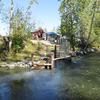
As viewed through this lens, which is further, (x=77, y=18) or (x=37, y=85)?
(x=77, y=18)

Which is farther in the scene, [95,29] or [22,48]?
[95,29]

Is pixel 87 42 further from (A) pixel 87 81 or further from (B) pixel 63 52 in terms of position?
(A) pixel 87 81

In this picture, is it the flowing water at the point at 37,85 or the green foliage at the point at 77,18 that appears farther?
the green foliage at the point at 77,18

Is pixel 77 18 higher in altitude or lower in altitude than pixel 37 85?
higher

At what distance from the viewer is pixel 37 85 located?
29.6m

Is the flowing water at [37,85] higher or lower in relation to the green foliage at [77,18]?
lower

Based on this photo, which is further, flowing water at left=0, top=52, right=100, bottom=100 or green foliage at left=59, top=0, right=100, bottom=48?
green foliage at left=59, top=0, right=100, bottom=48

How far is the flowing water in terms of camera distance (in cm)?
2484

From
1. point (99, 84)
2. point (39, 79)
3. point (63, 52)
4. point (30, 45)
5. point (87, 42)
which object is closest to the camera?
point (99, 84)

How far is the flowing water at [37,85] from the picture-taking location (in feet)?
81.5

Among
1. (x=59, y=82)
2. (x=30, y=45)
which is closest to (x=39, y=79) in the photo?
(x=59, y=82)

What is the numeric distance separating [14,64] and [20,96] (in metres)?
18.1

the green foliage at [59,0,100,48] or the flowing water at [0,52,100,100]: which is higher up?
the green foliage at [59,0,100,48]

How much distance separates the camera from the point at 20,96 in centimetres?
2473
